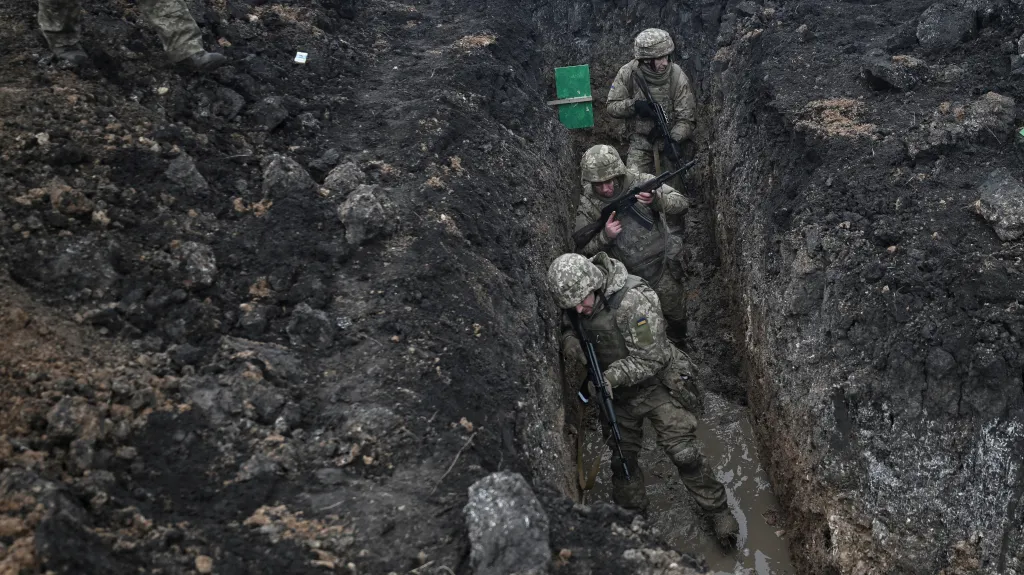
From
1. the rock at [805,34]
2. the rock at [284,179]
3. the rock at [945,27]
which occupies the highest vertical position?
the rock at [945,27]

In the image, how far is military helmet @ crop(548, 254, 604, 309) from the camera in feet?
19.6

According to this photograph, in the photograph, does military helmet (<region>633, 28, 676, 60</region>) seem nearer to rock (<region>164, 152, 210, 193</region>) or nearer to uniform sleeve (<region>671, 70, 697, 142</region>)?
uniform sleeve (<region>671, 70, 697, 142</region>)

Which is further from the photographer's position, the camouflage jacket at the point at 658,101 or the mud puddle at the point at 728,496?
the camouflage jacket at the point at 658,101

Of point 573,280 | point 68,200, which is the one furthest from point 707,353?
point 68,200

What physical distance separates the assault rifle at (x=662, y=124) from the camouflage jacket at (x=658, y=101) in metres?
0.09

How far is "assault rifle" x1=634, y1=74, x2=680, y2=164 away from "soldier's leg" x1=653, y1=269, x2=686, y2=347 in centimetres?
171

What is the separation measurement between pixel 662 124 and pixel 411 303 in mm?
5040

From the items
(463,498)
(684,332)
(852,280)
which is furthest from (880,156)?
(463,498)

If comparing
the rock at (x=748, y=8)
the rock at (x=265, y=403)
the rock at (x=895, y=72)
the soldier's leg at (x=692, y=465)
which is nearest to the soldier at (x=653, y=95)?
the rock at (x=748, y=8)

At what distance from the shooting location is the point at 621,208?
24.8 feet

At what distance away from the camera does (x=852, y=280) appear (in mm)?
5750

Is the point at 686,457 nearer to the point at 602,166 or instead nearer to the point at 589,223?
the point at 589,223

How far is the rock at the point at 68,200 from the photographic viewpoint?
475 cm

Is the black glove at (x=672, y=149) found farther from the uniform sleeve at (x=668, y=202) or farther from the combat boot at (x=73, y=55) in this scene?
the combat boot at (x=73, y=55)
